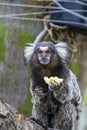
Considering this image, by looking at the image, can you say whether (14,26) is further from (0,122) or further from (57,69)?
(0,122)

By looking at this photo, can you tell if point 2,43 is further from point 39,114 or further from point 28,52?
point 39,114

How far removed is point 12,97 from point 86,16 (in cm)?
78

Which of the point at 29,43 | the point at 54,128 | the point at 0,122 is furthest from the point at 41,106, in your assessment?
the point at 0,122

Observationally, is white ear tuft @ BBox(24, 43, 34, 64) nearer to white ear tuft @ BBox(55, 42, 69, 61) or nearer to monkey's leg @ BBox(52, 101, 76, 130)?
white ear tuft @ BBox(55, 42, 69, 61)

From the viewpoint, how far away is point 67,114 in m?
4.37

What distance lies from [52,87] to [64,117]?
42cm

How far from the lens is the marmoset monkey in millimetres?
4137

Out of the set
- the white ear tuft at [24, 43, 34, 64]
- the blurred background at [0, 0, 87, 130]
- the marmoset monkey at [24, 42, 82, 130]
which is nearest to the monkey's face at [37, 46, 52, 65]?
the marmoset monkey at [24, 42, 82, 130]

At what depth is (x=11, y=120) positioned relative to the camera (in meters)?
3.38

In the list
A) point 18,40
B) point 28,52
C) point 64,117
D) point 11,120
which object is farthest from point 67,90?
point 11,120

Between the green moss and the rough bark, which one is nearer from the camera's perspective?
the rough bark

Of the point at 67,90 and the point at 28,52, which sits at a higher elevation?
the point at 28,52

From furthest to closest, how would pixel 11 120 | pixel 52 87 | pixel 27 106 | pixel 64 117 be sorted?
1. pixel 27 106
2. pixel 64 117
3. pixel 52 87
4. pixel 11 120

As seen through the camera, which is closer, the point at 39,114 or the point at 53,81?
the point at 53,81
